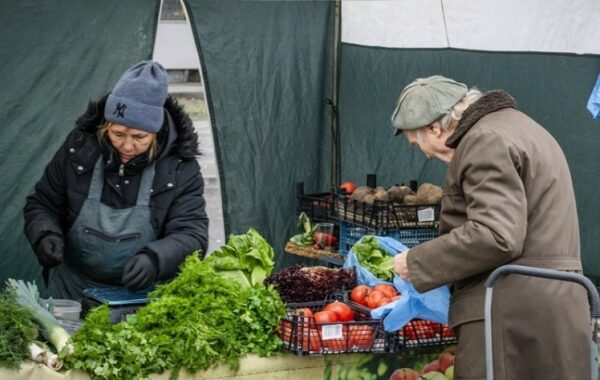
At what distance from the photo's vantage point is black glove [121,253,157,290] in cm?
Result: 445

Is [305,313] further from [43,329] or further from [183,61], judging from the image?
[183,61]

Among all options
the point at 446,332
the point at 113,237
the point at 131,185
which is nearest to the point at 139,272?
the point at 113,237

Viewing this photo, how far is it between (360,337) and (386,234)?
193 cm

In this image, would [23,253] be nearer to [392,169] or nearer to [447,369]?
[392,169]

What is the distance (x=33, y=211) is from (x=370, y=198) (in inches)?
89.9

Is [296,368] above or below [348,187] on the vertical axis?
below

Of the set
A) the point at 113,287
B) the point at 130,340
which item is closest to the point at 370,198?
the point at 113,287

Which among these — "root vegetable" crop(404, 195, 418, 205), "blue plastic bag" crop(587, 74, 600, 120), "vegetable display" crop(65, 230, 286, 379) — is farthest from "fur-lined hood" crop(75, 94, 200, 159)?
"blue plastic bag" crop(587, 74, 600, 120)

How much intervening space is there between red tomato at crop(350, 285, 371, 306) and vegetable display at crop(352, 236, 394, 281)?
37 centimetres

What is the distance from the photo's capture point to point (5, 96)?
626cm

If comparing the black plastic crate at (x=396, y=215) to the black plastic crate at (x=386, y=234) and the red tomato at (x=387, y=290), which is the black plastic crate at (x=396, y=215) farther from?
the red tomato at (x=387, y=290)

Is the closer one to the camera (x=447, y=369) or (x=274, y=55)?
(x=447, y=369)

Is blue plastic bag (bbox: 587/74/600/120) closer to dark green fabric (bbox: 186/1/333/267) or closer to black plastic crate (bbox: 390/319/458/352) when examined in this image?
black plastic crate (bbox: 390/319/458/352)

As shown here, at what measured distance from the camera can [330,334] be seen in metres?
4.14
